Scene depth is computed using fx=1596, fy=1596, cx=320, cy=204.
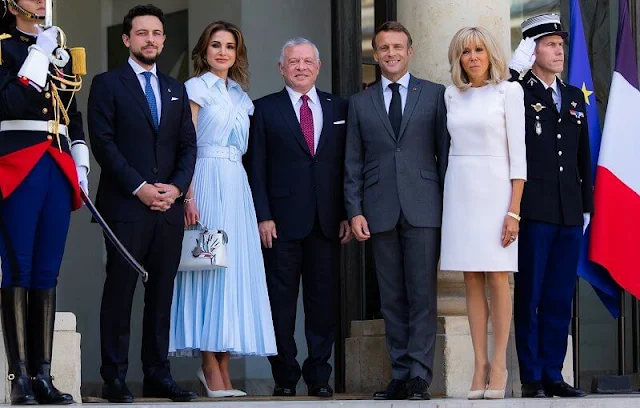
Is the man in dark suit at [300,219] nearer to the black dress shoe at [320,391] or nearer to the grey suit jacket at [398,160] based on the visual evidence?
the black dress shoe at [320,391]

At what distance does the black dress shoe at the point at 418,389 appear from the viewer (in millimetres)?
8188

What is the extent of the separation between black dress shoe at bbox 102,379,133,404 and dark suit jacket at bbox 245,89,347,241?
4.37ft

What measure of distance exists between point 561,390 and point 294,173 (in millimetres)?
1869

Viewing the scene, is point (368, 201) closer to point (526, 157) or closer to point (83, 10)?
point (526, 157)

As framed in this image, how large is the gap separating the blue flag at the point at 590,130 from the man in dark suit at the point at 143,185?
8.42ft

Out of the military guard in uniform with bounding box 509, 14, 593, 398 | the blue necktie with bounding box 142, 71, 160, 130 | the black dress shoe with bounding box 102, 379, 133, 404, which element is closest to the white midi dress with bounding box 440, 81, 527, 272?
the military guard in uniform with bounding box 509, 14, 593, 398

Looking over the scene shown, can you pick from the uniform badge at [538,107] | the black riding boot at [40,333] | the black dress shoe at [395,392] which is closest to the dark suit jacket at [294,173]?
the black dress shoe at [395,392]

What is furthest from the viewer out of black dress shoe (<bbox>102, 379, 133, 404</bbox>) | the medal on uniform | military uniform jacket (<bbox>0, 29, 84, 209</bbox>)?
the medal on uniform

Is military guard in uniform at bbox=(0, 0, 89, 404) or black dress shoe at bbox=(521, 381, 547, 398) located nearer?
military guard in uniform at bbox=(0, 0, 89, 404)

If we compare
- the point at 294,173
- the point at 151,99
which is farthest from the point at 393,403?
the point at 151,99

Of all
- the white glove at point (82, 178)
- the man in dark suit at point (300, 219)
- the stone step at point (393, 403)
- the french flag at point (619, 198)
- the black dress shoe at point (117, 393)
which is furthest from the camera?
the french flag at point (619, 198)

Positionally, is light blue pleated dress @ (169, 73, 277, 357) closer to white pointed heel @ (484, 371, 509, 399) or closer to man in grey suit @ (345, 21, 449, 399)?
man in grey suit @ (345, 21, 449, 399)

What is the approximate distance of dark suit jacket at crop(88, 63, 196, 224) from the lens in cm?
816

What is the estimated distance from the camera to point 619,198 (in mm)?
9484
